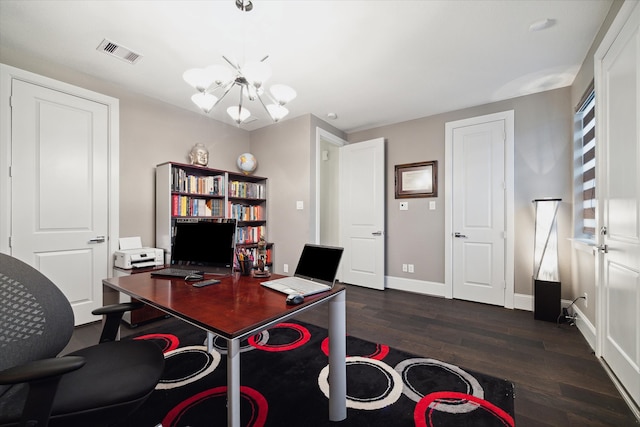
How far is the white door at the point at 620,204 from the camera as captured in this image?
1.56 meters

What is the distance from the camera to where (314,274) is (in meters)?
1.66

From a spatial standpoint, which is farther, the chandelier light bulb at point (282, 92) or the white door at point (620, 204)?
the chandelier light bulb at point (282, 92)

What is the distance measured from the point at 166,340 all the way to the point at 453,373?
236 centimetres

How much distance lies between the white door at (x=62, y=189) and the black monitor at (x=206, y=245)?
1528 millimetres

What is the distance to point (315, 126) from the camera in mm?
3918

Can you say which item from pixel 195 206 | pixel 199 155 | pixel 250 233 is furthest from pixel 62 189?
pixel 250 233

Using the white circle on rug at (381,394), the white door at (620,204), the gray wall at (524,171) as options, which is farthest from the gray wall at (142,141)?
the white door at (620,204)

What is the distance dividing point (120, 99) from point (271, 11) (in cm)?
219

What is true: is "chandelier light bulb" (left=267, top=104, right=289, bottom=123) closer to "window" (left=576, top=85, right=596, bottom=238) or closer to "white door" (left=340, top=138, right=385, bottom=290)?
"white door" (left=340, top=138, right=385, bottom=290)

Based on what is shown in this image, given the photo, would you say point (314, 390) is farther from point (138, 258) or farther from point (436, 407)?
point (138, 258)

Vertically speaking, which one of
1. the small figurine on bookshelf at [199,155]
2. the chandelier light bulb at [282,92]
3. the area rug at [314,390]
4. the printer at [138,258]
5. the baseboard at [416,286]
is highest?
the chandelier light bulb at [282,92]

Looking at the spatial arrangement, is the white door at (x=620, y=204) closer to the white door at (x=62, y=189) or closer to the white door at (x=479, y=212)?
the white door at (x=479, y=212)

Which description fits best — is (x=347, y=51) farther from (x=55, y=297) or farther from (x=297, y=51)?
(x=55, y=297)

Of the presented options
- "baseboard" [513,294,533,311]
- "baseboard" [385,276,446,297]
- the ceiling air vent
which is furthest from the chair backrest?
"baseboard" [513,294,533,311]
